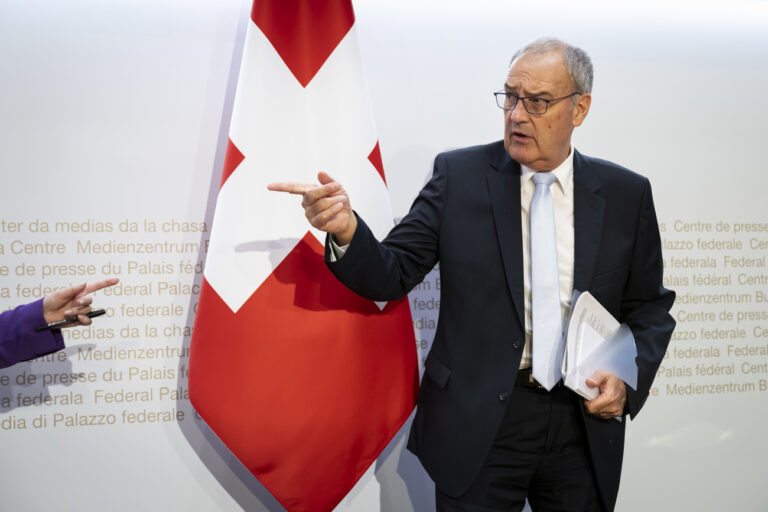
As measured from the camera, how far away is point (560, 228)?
1797 millimetres

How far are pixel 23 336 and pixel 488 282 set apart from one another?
48.0 inches

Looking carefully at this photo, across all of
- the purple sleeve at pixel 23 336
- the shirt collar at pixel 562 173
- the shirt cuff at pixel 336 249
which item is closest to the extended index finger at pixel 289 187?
the shirt cuff at pixel 336 249

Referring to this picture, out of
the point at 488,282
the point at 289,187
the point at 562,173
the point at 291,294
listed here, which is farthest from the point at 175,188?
the point at 562,173

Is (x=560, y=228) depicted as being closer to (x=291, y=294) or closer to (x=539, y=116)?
(x=539, y=116)

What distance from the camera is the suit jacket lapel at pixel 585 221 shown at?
5.69ft

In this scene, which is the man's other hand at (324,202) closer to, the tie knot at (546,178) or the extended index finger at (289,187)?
the extended index finger at (289,187)

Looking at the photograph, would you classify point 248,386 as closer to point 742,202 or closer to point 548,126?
point 548,126

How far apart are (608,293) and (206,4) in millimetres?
1684

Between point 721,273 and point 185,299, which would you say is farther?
point 721,273

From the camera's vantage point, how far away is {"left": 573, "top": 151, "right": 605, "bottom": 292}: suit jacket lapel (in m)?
1.74

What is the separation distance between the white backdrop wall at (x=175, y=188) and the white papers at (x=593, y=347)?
2.94 ft

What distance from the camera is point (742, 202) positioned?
9.32 feet

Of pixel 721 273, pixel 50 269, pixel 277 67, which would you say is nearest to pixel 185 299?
pixel 50 269

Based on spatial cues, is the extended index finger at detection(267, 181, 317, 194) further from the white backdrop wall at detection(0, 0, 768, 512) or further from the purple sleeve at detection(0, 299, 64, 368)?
the white backdrop wall at detection(0, 0, 768, 512)
